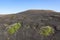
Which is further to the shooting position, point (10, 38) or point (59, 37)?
point (59, 37)

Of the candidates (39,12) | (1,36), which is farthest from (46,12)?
Answer: (1,36)

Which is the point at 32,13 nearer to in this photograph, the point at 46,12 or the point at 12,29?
the point at 46,12

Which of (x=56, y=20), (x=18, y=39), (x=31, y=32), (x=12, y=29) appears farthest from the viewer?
(x=56, y=20)

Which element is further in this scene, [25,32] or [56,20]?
[56,20]

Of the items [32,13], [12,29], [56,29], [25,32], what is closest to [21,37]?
[25,32]

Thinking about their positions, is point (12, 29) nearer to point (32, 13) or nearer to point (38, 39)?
point (38, 39)

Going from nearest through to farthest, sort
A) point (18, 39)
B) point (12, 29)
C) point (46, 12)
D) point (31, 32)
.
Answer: point (12, 29) < point (18, 39) < point (31, 32) < point (46, 12)

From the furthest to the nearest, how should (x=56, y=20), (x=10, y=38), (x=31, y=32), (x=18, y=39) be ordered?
(x=56, y=20) → (x=31, y=32) → (x=18, y=39) → (x=10, y=38)

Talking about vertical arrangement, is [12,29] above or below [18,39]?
above

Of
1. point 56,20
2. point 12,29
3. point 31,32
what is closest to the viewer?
point 12,29
